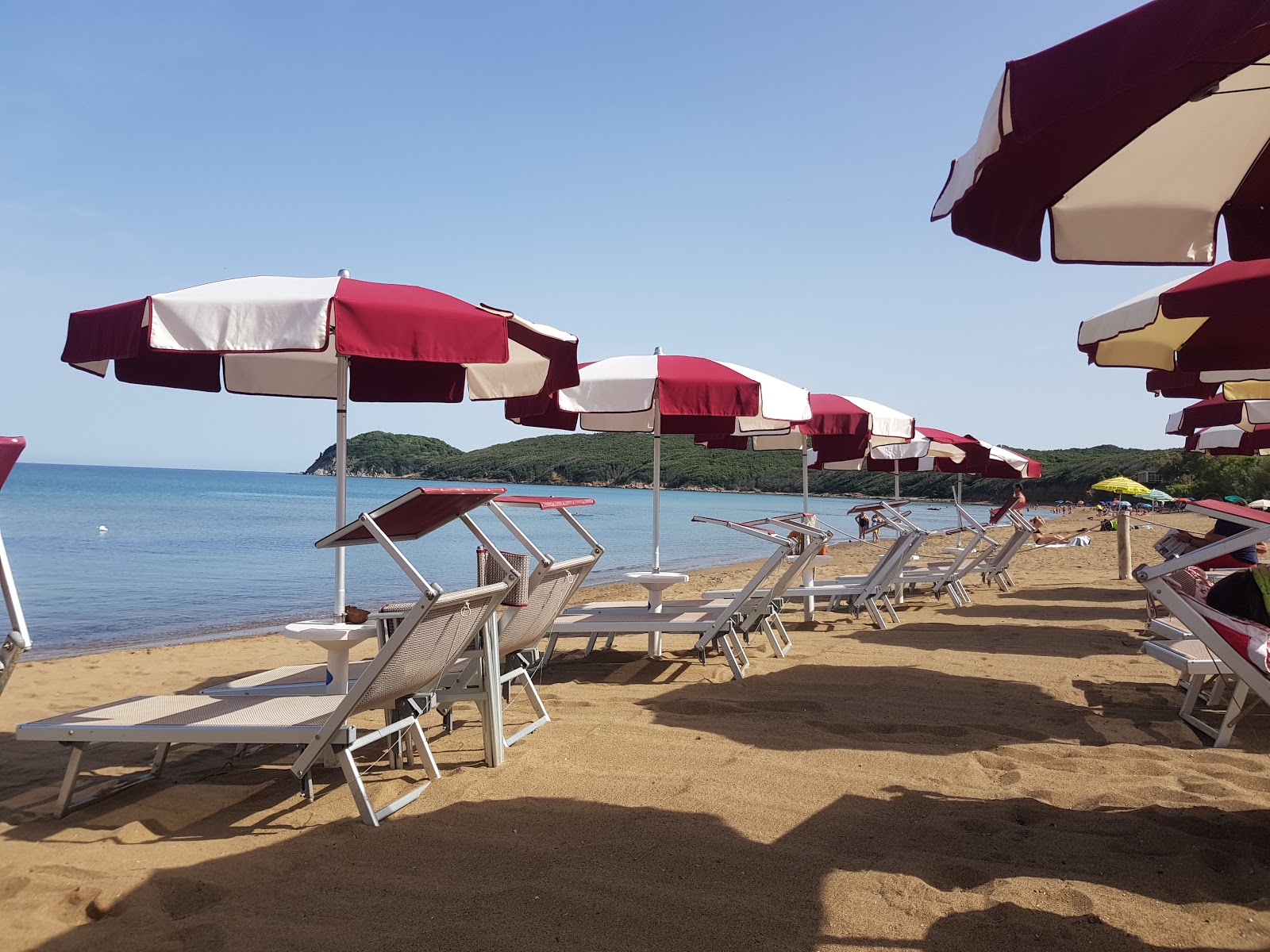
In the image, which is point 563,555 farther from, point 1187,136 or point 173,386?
point 1187,136

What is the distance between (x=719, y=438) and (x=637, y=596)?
3.23 meters

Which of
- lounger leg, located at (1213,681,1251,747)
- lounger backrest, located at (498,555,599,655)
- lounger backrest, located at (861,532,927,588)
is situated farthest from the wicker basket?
lounger backrest, located at (861,532,927,588)

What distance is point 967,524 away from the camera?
11.3 m

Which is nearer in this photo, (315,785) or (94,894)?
(94,894)

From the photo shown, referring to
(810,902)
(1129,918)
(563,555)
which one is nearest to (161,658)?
(810,902)

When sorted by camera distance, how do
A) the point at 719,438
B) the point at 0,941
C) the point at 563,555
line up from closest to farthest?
1. the point at 0,941
2. the point at 719,438
3. the point at 563,555

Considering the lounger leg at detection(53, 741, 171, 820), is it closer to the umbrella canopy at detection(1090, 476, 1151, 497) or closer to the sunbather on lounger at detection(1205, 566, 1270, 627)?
the sunbather on lounger at detection(1205, 566, 1270, 627)

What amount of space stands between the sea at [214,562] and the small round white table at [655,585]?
73.0 inches

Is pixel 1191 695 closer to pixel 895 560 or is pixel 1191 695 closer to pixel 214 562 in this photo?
pixel 895 560

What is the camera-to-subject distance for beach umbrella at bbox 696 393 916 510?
9203mm

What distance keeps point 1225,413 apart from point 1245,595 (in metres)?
5.50

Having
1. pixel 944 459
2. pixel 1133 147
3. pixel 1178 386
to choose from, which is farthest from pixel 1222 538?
pixel 944 459

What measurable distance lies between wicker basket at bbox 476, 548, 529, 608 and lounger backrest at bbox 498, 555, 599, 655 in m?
0.14

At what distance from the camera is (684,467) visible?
→ 312 feet
